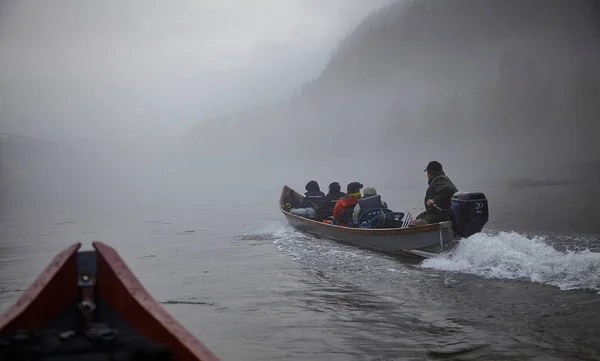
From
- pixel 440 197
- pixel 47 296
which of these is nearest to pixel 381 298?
pixel 440 197

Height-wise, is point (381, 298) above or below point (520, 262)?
below

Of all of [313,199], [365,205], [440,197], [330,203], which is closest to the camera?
[440,197]

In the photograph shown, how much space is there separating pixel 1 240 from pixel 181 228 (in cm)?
845

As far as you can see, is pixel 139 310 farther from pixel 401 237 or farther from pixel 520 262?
pixel 401 237

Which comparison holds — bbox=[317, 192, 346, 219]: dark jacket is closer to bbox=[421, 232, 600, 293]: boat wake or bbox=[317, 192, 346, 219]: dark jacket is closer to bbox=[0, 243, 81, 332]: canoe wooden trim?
bbox=[421, 232, 600, 293]: boat wake

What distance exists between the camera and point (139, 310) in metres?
3.92

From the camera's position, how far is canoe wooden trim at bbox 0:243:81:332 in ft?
12.1

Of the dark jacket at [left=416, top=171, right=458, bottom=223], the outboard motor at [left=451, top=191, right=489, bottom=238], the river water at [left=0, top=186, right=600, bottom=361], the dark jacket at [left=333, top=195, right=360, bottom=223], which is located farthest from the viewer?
the dark jacket at [left=333, top=195, right=360, bottom=223]

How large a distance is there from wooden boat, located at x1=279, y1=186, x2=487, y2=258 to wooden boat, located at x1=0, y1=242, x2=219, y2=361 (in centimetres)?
855

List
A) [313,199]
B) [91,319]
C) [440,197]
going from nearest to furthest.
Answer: [91,319] → [440,197] → [313,199]

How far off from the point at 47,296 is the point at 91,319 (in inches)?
16.4

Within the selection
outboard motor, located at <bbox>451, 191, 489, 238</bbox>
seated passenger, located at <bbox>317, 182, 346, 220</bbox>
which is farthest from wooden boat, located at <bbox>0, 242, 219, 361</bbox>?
seated passenger, located at <bbox>317, 182, 346, 220</bbox>

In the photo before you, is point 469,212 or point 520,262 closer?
point 520,262

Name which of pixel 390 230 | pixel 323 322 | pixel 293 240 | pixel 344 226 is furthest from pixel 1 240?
pixel 323 322
